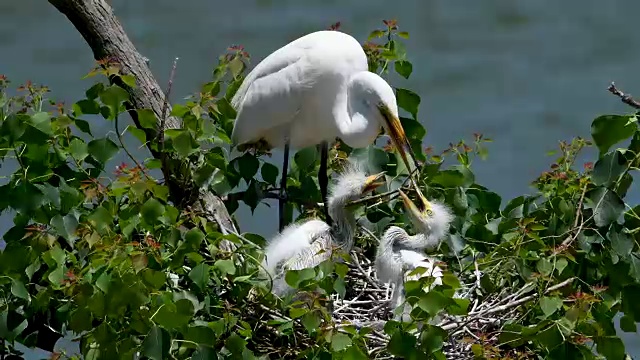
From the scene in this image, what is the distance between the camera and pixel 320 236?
333 centimetres

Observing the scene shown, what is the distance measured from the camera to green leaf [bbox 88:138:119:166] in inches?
120

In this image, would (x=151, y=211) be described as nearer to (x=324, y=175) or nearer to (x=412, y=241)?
(x=412, y=241)

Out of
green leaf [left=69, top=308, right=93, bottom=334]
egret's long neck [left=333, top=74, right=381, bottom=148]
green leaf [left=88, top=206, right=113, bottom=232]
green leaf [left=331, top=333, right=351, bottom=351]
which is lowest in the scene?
green leaf [left=331, top=333, right=351, bottom=351]

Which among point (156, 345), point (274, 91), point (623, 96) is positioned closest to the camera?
point (156, 345)

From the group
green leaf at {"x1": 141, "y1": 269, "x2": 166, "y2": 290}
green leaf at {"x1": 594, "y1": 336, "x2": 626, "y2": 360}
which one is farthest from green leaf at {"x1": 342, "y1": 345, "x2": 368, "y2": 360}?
green leaf at {"x1": 594, "y1": 336, "x2": 626, "y2": 360}

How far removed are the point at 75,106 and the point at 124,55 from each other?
0.42 metres

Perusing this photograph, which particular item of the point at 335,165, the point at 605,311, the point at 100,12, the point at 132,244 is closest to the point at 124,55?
the point at 100,12

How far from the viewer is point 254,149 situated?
4.31 meters

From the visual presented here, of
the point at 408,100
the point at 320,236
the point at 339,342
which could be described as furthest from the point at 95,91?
the point at 408,100

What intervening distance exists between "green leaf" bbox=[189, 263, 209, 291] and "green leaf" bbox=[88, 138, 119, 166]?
0.42 metres

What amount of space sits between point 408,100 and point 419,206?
1.70 ft

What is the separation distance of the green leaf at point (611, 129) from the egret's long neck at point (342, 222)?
0.68 m


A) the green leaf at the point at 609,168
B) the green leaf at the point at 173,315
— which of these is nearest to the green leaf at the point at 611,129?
the green leaf at the point at 609,168

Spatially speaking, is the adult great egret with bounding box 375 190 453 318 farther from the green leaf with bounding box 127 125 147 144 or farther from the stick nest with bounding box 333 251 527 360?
the green leaf with bounding box 127 125 147 144
